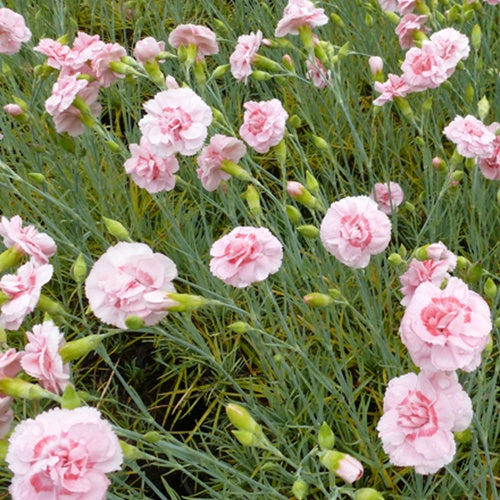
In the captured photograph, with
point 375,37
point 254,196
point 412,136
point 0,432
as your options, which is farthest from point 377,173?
point 0,432

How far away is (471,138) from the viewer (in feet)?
4.11

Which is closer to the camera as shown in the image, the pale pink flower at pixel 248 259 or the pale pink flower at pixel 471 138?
the pale pink flower at pixel 248 259

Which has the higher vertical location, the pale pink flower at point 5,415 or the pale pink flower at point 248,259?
the pale pink flower at point 248,259

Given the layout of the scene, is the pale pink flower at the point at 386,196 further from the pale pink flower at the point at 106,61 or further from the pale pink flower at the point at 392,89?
the pale pink flower at the point at 106,61

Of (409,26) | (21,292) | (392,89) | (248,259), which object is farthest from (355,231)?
(409,26)

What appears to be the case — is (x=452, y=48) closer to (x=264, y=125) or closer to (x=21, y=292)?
(x=264, y=125)

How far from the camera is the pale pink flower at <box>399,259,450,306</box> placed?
1032mm

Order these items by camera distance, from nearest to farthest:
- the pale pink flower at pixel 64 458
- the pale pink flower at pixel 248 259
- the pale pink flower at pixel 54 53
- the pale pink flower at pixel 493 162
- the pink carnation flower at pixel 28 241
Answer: the pale pink flower at pixel 64 458 < the pale pink flower at pixel 248 259 < the pink carnation flower at pixel 28 241 < the pale pink flower at pixel 493 162 < the pale pink flower at pixel 54 53

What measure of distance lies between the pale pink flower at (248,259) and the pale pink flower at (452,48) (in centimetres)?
64

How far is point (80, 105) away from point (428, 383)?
93 cm

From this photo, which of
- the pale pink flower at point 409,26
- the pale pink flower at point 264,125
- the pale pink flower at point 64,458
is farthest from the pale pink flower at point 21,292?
the pale pink flower at point 409,26

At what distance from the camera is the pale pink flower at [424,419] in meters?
0.77

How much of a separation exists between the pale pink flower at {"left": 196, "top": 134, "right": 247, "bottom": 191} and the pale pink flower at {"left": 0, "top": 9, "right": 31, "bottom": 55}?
650 mm

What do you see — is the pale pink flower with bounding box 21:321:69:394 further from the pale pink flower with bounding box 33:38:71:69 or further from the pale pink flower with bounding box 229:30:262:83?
the pale pink flower with bounding box 229:30:262:83
